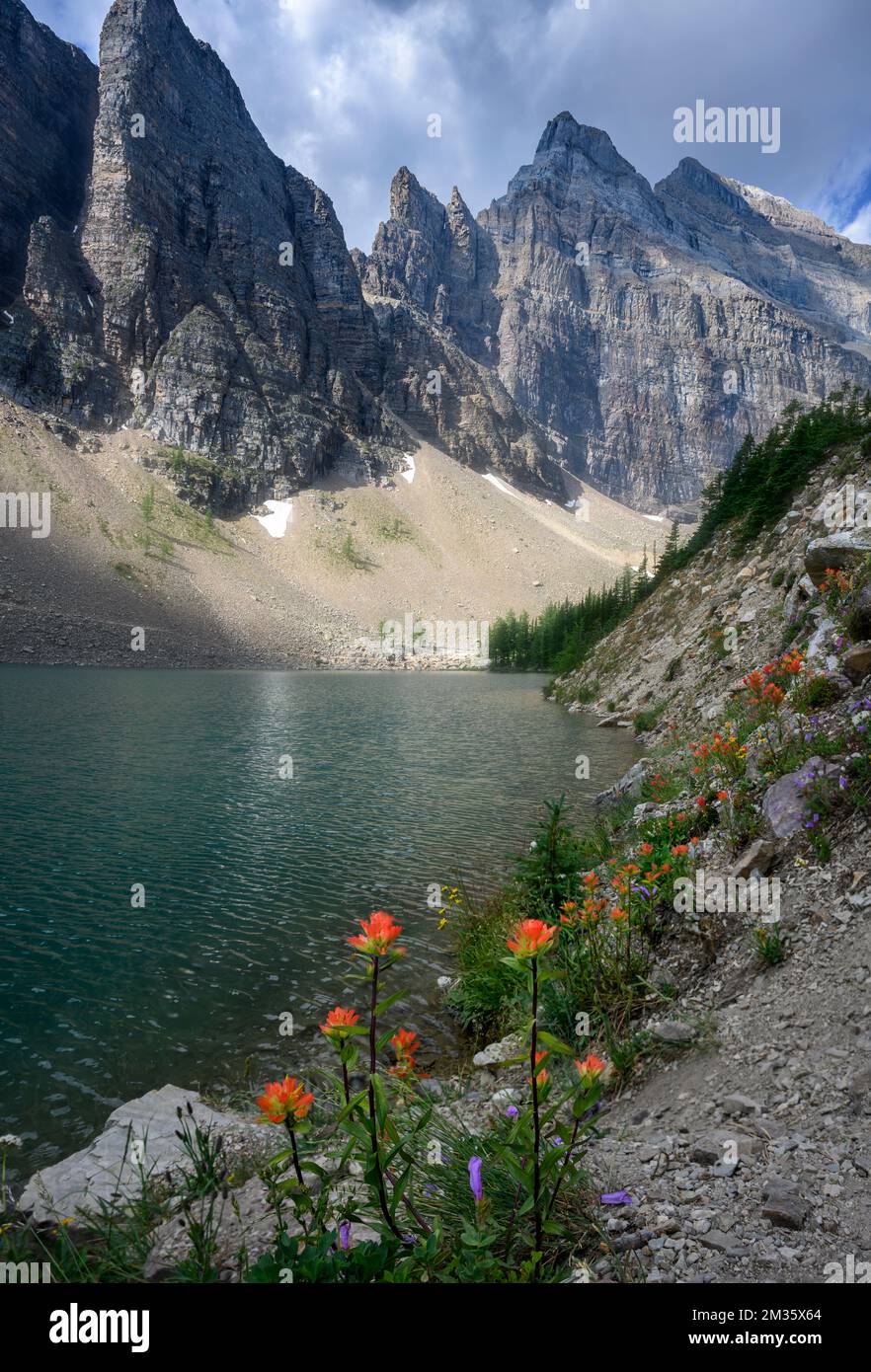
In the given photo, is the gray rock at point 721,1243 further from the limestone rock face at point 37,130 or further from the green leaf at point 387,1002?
the limestone rock face at point 37,130

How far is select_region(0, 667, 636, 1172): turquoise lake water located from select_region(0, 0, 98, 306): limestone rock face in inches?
6224

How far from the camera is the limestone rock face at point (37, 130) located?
5571 inches

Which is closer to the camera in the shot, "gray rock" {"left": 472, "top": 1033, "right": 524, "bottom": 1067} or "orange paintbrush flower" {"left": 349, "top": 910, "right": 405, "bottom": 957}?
"orange paintbrush flower" {"left": 349, "top": 910, "right": 405, "bottom": 957}

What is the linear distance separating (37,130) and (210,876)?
8560 inches

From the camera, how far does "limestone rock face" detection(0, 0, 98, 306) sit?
142 metres

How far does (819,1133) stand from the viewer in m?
3.44

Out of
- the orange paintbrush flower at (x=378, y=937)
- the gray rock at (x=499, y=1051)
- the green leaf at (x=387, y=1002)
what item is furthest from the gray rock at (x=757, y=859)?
the green leaf at (x=387, y=1002)

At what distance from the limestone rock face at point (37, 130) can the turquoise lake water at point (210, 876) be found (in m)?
158

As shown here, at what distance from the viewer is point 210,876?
13.5 m

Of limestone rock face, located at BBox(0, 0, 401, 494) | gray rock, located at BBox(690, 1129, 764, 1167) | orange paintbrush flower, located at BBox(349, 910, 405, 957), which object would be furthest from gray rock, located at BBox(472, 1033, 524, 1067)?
limestone rock face, located at BBox(0, 0, 401, 494)

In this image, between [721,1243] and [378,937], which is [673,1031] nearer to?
[721,1243]

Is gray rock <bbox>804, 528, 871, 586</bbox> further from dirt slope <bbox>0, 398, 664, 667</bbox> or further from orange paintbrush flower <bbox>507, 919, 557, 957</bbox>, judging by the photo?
dirt slope <bbox>0, 398, 664, 667</bbox>

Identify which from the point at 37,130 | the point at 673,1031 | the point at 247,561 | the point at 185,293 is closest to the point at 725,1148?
the point at 673,1031
